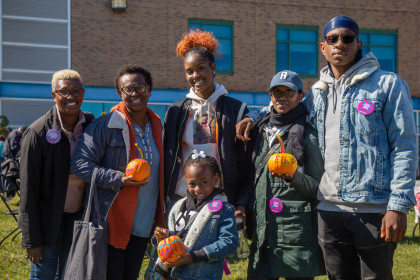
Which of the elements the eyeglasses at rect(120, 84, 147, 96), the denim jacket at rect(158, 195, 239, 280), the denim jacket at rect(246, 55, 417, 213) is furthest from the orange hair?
the denim jacket at rect(158, 195, 239, 280)

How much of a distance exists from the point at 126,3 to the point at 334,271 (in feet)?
63.7

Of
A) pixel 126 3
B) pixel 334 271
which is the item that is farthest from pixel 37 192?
pixel 126 3

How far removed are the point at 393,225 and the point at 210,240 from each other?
4.11 feet

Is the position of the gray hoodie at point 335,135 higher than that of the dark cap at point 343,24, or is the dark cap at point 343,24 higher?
the dark cap at point 343,24

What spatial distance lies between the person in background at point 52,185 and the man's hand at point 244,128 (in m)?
1.28

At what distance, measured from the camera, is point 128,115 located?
12.6 feet

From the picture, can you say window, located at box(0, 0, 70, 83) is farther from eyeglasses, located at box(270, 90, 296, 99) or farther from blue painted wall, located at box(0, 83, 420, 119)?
eyeglasses, located at box(270, 90, 296, 99)

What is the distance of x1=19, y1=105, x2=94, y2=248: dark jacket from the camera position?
353cm

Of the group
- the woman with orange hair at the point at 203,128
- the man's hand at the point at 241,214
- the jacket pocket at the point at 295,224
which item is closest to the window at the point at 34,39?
the woman with orange hair at the point at 203,128

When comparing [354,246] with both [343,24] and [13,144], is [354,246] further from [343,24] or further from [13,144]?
[13,144]

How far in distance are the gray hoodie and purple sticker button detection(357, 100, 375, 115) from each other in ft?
0.53

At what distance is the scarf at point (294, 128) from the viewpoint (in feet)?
11.8

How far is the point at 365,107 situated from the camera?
3213mm

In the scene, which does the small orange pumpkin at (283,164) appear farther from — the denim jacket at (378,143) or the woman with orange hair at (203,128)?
the woman with orange hair at (203,128)
